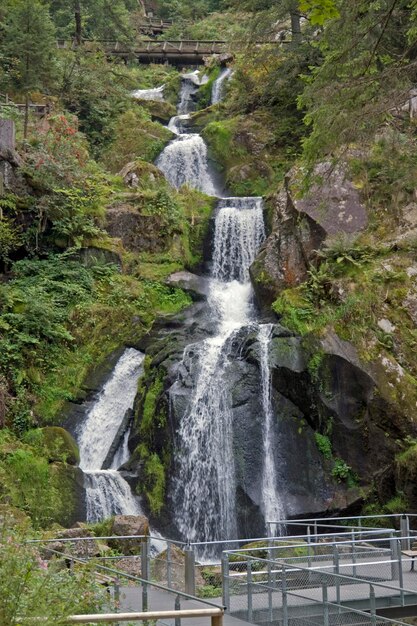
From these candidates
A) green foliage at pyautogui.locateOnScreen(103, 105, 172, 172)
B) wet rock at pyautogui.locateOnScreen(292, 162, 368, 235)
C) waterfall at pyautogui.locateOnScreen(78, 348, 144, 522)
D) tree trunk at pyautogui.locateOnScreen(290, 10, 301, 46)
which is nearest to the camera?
waterfall at pyautogui.locateOnScreen(78, 348, 144, 522)

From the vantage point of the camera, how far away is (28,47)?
32.2 m

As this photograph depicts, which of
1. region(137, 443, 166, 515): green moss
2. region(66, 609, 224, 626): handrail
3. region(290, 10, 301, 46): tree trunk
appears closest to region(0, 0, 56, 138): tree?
region(290, 10, 301, 46): tree trunk

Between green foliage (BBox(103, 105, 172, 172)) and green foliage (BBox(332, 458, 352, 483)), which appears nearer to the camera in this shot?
green foliage (BBox(332, 458, 352, 483))

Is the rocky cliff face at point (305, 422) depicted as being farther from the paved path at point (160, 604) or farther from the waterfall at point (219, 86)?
the waterfall at point (219, 86)

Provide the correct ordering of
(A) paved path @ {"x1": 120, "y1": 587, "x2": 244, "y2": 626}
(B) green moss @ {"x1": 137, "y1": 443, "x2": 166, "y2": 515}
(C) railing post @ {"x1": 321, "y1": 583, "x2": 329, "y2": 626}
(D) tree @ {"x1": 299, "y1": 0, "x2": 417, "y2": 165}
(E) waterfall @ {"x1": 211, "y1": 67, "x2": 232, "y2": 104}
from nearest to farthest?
(A) paved path @ {"x1": 120, "y1": 587, "x2": 244, "y2": 626} < (C) railing post @ {"x1": 321, "y1": 583, "x2": 329, "y2": 626} < (D) tree @ {"x1": 299, "y1": 0, "x2": 417, "y2": 165} < (B) green moss @ {"x1": 137, "y1": 443, "x2": 166, "y2": 515} < (E) waterfall @ {"x1": 211, "y1": 67, "x2": 232, "y2": 104}

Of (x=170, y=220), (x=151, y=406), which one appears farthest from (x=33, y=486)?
(x=170, y=220)

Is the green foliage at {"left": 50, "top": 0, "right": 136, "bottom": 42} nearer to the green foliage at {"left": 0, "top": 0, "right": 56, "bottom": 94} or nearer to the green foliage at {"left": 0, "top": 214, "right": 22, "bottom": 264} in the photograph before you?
the green foliage at {"left": 0, "top": 0, "right": 56, "bottom": 94}

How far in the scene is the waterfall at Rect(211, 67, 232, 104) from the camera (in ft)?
129

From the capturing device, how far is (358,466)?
1912 centimetres

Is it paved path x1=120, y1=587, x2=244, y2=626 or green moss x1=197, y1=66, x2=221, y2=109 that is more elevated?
green moss x1=197, y1=66, x2=221, y2=109

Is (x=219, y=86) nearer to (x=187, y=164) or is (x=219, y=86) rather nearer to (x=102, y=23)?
(x=187, y=164)

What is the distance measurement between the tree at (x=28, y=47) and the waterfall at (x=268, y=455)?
17072 mm

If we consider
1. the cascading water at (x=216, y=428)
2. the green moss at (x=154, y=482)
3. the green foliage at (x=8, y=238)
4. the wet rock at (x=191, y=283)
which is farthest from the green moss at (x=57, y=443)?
the wet rock at (x=191, y=283)

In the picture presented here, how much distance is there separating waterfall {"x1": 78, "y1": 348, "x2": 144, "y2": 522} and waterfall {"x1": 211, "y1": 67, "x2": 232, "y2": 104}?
2070cm
